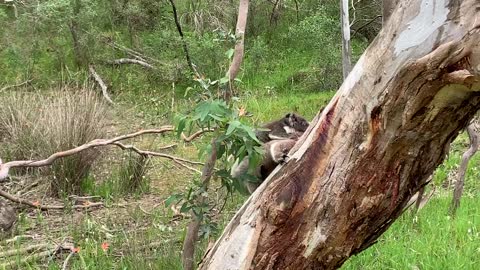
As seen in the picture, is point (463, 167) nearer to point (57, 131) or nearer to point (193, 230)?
point (193, 230)

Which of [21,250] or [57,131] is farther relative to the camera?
Result: [57,131]

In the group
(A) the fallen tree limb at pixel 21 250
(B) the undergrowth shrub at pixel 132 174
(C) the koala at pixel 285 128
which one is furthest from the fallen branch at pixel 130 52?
(C) the koala at pixel 285 128

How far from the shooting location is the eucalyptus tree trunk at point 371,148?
216cm

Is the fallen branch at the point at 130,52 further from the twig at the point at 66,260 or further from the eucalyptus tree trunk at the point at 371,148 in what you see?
the eucalyptus tree trunk at the point at 371,148

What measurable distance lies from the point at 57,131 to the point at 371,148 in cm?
451

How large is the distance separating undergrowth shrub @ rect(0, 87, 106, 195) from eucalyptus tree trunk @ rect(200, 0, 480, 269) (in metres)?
3.65

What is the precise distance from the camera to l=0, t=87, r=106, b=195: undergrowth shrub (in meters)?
6.27

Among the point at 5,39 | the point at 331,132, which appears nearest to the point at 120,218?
the point at 331,132

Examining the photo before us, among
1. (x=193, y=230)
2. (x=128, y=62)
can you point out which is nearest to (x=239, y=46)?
(x=193, y=230)

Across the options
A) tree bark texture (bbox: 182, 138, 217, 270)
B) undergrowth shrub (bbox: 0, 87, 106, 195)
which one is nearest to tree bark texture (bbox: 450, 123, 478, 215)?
tree bark texture (bbox: 182, 138, 217, 270)

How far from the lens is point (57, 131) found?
6.38 metres

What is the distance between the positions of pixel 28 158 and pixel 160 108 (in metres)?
3.33

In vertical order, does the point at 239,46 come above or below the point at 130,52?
above

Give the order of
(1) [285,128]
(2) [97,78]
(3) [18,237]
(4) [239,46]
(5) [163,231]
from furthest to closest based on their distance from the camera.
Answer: (2) [97,78] → (5) [163,231] → (3) [18,237] → (1) [285,128] → (4) [239,46]
